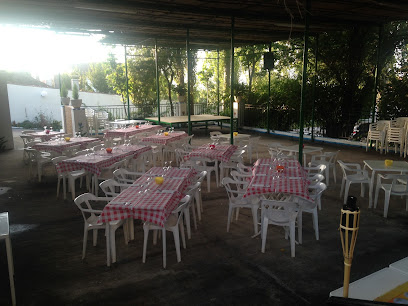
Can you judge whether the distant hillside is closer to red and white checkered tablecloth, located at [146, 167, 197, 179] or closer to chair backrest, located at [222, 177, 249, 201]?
red and white checkered tablecloth, located at [146, 167, 197, 179]

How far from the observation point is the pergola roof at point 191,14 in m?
7.42

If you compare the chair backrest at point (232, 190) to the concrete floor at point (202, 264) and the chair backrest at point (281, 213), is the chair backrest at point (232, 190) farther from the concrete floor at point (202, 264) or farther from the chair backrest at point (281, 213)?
the chair backrest at point (281, 213)

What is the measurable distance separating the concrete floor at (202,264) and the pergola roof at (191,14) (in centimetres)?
381

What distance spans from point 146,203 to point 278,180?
80.1 inches

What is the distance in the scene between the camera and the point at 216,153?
7211 mm

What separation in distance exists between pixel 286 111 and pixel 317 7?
6.97 m

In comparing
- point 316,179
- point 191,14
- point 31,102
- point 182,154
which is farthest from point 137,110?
point 316,179

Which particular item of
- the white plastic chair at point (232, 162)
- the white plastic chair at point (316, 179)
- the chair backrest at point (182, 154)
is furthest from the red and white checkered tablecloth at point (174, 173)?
the white plastic chair at point (316, 179)

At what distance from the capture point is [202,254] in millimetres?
4383

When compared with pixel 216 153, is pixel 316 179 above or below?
below

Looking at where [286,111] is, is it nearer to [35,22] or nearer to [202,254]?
[35,22]

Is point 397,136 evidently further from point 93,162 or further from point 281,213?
point 93,162

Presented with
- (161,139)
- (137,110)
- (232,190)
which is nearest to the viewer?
(232,190)

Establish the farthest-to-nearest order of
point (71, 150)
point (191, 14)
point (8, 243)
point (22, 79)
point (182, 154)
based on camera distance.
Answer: point (22, 79)
point (191, 14)
point (71, 150)
point (182, 154)
point (8, 243)
